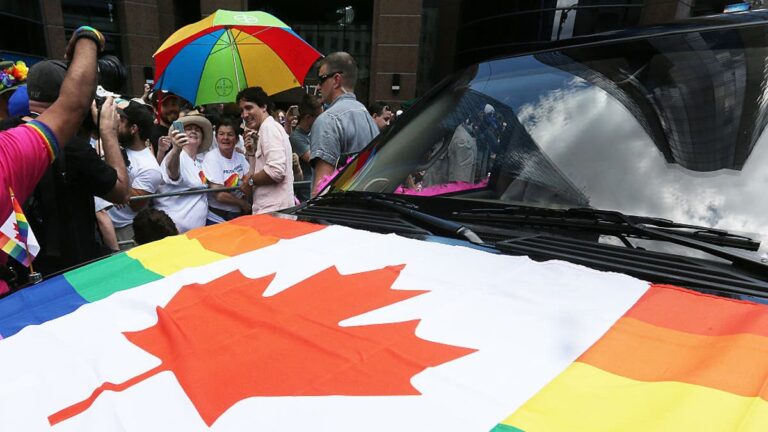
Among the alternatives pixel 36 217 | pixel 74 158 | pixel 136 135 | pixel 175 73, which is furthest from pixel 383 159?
pixel 175 73

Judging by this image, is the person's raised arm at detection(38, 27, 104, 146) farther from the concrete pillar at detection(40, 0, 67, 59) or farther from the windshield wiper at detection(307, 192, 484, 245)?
the concrete pillar at detection(40, 0, 67, 59)

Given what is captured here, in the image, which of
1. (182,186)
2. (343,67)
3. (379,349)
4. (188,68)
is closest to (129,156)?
(182,186)

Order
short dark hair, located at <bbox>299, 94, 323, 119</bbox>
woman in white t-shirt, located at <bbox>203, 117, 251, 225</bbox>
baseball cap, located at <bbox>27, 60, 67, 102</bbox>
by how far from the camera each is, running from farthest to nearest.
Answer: short dark hair, located at <bbox>299, 94, 323, 119</bbox> → woman in white t-shirt, located at <bbox>203, 117, 251, 225</bbox> → baseball cap, located at <bbox>27, 60, 67, 102</bbox>

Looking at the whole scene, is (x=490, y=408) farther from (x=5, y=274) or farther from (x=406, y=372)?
(x=5, y=274)

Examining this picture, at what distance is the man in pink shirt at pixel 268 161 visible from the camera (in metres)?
3.91

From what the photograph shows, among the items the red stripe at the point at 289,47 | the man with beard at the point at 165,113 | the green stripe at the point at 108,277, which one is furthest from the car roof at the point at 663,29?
the man with beard at the point at 165,113

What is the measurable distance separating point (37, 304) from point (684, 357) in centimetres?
166

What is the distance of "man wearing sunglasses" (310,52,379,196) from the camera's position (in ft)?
12.4

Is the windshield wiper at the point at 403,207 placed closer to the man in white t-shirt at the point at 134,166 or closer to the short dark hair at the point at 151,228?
the short dark hair at the point at 151,228

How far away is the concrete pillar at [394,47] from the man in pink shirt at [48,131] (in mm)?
20112

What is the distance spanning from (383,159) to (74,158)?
1666mm

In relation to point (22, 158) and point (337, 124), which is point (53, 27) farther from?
point (22, 158)

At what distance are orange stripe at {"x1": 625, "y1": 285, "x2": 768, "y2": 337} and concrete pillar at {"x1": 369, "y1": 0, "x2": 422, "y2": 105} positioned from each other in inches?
835

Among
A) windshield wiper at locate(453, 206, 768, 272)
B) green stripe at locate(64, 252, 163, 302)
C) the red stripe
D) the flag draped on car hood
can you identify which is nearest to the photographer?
green stripe at locate(64, 252, 163, 302)
